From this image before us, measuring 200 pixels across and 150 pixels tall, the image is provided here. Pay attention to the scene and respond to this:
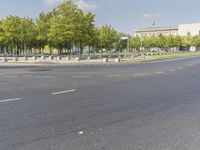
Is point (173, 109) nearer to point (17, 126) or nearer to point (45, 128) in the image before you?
point (45, 128)

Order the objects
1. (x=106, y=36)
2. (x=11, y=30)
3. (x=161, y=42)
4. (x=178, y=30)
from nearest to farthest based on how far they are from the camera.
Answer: (x=11, y=30) → (x=106, y=36) → (x=161, y=42) → (x=178, y=30)

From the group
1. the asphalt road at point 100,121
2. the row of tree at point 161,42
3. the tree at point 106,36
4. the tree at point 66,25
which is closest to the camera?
the asphalt road at point 100,121

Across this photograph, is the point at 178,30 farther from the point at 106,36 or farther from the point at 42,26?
the point at 42,26

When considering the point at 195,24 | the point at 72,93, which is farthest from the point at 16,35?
the point at 195,24

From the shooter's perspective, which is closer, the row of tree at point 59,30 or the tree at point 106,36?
the row of tree at point 59,30

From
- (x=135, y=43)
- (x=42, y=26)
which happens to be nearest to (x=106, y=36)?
(x=42, y=26)

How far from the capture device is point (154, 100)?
26.5ft

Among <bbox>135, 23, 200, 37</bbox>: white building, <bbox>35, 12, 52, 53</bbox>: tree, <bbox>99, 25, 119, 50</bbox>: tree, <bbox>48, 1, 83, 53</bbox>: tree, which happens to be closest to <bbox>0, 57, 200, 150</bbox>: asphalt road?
<bbox>48, 1, 83, 53</bbox>: tree

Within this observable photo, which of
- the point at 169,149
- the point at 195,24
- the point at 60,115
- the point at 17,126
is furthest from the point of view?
the point at 195,24

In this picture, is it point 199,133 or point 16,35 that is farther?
point 16,35

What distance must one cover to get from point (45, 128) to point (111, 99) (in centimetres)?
344

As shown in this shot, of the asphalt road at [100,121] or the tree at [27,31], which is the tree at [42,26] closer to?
the tree at [27,31]

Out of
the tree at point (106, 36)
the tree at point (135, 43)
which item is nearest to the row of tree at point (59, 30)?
the tree at point (106, 36)

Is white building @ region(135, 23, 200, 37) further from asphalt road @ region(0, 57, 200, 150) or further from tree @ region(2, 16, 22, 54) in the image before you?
asphalt road @ region(0, 57, 200, 150)
